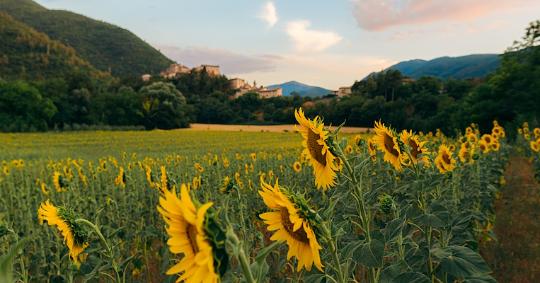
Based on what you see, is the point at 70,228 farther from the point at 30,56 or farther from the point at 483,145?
the point at 30,56

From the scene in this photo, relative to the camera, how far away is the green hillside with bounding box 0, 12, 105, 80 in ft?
257

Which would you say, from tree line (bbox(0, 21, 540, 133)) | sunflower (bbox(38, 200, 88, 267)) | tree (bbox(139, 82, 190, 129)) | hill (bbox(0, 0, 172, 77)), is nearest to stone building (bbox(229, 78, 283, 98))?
tree line (bbox(0, 21, 540, 133))

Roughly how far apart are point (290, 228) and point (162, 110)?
5326 cm

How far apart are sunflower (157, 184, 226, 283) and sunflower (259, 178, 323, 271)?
0.46 metres

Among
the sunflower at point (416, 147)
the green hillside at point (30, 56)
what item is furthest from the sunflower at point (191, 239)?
the green hillside at point (30, 56)

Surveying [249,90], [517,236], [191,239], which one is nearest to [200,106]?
[249,90]

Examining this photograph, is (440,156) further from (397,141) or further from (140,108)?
(140,108)

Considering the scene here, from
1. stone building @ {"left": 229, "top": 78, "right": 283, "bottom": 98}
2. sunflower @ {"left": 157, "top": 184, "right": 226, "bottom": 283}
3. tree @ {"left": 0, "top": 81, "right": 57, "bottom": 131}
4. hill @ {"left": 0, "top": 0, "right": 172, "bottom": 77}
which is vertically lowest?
sunflower @ {"left": 157, "top": 184, "right": 226, "bottom": 283}

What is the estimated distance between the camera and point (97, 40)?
4892 inches

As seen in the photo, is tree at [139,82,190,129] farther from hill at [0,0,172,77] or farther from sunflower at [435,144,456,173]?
hill at [0,0,172,77]

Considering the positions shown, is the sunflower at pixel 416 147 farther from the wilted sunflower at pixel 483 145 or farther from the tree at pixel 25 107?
the tree at pixel 25 107

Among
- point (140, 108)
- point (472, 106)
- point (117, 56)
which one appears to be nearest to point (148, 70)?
point (117, 56)

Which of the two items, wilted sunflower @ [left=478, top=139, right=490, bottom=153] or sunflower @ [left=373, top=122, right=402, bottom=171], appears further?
wilted sunflower @ [left=478, top=139, right=490, bottom=153]

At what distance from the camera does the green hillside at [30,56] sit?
78312mm
